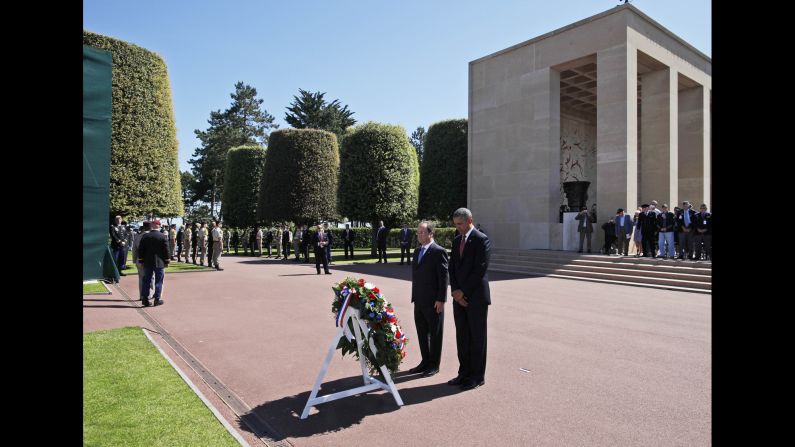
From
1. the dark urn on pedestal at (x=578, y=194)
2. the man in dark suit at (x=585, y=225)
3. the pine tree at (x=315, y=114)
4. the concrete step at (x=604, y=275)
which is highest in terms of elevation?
the pine tree at (x=315, y=114)

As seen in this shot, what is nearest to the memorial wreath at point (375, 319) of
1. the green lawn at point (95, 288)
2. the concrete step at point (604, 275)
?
the green lawn at point (95, 288)

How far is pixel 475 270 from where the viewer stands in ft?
17.2

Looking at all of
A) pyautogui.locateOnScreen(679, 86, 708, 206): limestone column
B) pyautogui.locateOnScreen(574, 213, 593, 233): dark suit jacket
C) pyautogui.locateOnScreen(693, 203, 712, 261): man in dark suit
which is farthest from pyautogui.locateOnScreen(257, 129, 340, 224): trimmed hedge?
pyautogui.locateOnScreen(693, 203, 712, 261): man in dark suit

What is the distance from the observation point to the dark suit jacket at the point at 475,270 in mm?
5223

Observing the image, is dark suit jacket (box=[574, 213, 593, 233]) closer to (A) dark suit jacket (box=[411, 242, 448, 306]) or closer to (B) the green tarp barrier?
(A) dark suit jacket (box=[411, 242, 448, 306])

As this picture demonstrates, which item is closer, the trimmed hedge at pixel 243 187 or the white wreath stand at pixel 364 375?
the white wreath stand at pixel 364 375

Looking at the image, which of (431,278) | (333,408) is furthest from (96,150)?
(431,278)

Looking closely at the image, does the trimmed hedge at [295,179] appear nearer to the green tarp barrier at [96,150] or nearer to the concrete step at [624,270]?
the concrete step at [624,270]

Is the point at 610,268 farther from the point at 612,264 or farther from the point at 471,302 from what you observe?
the point at 471,302

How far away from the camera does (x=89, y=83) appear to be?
5.26m

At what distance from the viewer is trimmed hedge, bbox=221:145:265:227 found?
37344 mm

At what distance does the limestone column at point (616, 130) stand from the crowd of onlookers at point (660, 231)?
3.07 feet
